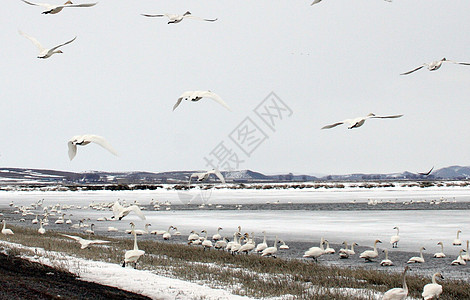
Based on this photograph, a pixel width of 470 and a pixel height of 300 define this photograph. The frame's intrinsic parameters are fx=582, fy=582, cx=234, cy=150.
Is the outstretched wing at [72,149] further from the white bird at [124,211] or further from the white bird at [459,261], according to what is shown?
the white bird at [459,261]

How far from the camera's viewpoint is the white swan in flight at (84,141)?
9047mm

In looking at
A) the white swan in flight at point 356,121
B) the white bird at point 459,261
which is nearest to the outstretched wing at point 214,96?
the white swan in flight at point 356,121

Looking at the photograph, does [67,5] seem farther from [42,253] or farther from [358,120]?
[42,253]

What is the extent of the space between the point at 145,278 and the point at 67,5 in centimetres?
645

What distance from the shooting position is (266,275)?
1453cm

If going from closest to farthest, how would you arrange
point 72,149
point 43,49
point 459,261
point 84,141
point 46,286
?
point 84,141 < point 72,149 < point 46,286 < point 43,49 < point 459,261

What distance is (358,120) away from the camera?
10414 mm

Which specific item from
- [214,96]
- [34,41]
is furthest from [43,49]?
[214,96]

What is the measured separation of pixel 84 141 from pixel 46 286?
144 inches

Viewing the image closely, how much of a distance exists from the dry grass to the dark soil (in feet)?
7.77

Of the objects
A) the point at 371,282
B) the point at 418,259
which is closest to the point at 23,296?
the point at 371,282

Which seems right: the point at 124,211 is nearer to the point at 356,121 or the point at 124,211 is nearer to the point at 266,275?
the point at 266,275

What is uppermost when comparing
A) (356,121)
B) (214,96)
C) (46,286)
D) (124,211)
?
(214,96)

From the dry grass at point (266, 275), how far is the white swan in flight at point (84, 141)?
4589 millimetres
